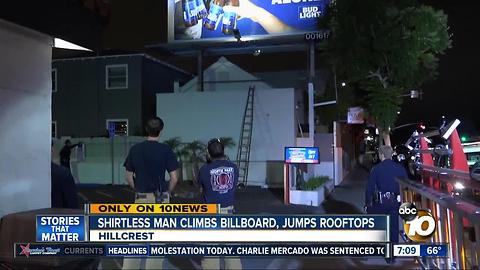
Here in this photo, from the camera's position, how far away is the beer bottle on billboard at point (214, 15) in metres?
23.1

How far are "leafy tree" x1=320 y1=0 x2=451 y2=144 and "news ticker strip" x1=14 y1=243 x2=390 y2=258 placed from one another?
51.5ft

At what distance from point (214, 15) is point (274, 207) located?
11.8m

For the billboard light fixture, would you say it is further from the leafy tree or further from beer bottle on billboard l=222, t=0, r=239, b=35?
beer bottle on billboard l=222, t=0, r=239, b=35

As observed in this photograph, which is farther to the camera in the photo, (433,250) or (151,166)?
(151,166)

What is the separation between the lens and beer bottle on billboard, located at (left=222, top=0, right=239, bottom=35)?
74.9ft

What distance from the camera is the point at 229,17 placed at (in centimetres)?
2291

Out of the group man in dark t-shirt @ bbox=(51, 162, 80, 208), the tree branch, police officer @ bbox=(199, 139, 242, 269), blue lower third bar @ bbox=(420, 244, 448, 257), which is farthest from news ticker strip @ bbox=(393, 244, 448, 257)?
the tree branch

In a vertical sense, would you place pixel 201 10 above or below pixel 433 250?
above

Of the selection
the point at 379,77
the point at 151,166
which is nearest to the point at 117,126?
the point at 379,77

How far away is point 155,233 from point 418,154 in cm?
590

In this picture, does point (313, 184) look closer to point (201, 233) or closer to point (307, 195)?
point (307, 195)

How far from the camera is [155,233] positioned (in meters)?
3.89

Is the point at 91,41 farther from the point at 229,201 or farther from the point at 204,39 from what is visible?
the point at 204,39

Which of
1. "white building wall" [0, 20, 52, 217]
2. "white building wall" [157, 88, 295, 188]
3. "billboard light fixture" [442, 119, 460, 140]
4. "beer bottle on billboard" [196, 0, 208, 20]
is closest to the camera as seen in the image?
"white building wall" [0, 20, 52, 217]
